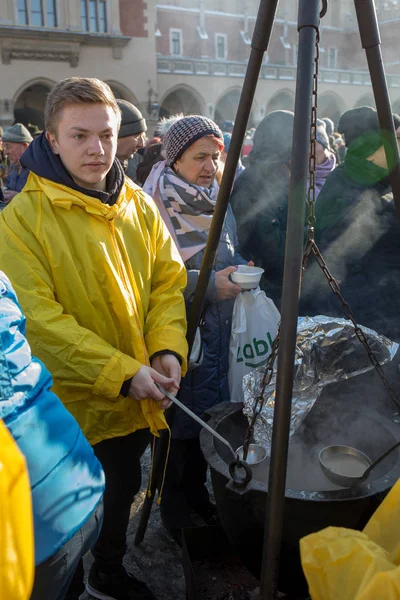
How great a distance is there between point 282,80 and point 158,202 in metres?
31.3

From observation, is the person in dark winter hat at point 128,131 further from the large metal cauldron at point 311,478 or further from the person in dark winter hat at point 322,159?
the large metal cauldron at point 311,478

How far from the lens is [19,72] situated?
2267cm

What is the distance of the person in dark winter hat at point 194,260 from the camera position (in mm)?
2461

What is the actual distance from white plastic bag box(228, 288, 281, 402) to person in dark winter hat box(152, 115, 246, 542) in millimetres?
92

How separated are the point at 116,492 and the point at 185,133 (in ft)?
5.38

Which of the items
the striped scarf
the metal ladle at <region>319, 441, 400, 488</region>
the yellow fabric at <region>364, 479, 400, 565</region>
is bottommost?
the metal ladle at <region>319, 441, 400, 488</region>

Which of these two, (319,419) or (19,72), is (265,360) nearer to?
(319,419)

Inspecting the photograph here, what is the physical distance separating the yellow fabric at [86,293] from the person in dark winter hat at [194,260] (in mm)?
534

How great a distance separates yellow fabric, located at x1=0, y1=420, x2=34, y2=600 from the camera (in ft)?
3.01

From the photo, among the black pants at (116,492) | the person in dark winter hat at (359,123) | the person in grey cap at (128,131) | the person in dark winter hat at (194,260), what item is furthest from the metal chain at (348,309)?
the person in grey cap at (128,131)

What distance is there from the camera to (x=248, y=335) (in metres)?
2.50

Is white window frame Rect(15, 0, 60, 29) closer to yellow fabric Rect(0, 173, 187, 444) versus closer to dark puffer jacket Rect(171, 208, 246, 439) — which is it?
dark puffer jacket Rect(171, 208, 246, 439)

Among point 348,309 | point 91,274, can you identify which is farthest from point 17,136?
point 348,309

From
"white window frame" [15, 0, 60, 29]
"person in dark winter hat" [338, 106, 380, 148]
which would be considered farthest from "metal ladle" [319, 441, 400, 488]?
"white window frame" [15, 0, 60, 29]
